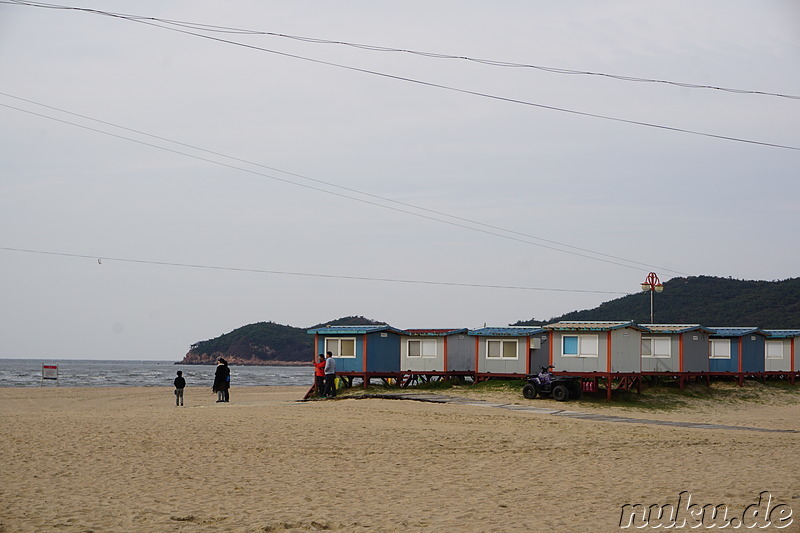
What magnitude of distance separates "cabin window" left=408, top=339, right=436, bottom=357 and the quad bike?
7098 millimetres

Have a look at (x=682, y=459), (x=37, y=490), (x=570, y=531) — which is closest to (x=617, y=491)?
(x=570, y=531)

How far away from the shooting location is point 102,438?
19.3 meters

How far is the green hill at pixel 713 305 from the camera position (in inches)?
4715

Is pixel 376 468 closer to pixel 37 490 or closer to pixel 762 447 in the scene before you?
pixel 37 490

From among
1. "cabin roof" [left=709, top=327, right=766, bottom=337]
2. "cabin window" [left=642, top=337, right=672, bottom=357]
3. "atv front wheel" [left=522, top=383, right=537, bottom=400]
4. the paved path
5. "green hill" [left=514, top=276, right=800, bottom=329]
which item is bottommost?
the paved path

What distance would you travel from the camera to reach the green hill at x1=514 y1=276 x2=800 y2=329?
120 m

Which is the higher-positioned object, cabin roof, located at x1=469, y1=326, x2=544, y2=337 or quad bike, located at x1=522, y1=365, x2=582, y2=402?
cabin roof, located at x1=469, y1=326, x2=544, y2=337

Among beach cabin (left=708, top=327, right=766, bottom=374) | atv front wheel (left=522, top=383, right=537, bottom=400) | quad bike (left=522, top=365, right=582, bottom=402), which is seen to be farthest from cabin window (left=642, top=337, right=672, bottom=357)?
atv front wheel (left=522, top=383, right=537, bottom=400)

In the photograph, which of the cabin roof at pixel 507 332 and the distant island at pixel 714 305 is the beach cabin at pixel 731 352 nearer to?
the cabin roof at pixel 507 332

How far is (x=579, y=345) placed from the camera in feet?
113

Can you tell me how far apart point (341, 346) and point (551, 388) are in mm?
9755

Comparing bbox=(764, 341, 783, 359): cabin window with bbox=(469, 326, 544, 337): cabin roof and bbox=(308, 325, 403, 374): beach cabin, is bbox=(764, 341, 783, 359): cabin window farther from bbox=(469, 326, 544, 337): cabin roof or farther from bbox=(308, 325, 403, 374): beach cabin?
bbox=(308, 325, 403, 374): beach cabin

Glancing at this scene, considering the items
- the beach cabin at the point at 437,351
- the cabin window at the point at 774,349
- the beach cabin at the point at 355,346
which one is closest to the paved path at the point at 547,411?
the beach cabin at the point at 355,346

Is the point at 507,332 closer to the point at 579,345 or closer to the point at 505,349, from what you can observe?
the point at 505,349
